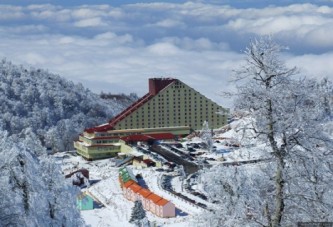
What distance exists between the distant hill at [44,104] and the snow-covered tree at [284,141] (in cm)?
6638

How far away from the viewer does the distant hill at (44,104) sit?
259ft

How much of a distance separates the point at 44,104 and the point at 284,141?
3243 inches

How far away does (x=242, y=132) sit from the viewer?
685 centimetres

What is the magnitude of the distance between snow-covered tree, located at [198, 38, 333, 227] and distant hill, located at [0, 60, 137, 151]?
218 ft

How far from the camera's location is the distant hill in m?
79.0

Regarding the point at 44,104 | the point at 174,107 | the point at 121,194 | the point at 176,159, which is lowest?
the point at 121,194

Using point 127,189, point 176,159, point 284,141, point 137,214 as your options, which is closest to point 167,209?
point 137,214

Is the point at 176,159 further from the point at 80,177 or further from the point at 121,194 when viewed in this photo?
the point at 121,194

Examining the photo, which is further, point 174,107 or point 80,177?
point 174,107

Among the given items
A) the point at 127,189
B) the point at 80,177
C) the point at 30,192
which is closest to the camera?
the point at 30,192

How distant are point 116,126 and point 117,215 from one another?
30.0 meters

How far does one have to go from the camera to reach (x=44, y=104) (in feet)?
285

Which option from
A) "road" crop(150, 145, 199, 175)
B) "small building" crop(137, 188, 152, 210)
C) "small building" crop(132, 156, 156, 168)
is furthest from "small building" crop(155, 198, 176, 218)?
"small building" crop(132, 156, 156, 168)

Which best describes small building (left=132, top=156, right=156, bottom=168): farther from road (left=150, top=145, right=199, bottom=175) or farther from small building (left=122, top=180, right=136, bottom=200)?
small building (left=122, top=180, right=136, bottom=200)
